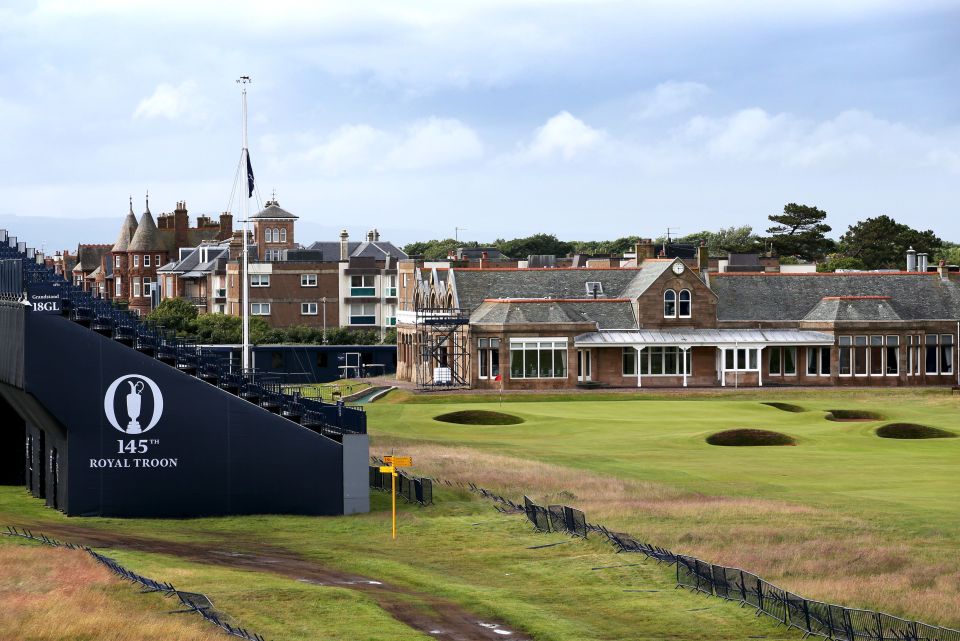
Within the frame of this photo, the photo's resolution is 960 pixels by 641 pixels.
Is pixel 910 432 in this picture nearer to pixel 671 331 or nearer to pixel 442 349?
pixel 671 331

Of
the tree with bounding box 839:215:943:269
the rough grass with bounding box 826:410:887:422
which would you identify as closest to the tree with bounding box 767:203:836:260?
A: the tree with bounding box 839:215:943:269

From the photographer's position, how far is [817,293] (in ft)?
297

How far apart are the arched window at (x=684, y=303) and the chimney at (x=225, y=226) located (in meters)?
72.4

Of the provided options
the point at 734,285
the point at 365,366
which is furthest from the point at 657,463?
the point at 365,366

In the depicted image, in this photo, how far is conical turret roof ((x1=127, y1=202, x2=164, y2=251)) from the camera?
140 meters

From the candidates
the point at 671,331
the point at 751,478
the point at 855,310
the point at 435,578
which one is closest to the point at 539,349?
the point at 671,331

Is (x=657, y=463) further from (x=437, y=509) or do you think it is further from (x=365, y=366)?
(x=365, y=366)

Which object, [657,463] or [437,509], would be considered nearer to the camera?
[437,509]

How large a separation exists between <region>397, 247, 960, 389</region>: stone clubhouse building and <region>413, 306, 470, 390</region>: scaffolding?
0.09 meters

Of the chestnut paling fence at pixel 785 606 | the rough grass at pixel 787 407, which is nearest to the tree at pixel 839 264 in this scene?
the rough grass at pixel 787 407

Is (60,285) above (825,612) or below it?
above

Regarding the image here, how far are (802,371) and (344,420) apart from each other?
50.5 m

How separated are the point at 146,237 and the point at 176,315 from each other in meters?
28.8

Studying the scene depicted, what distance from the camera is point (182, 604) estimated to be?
25.3 m
